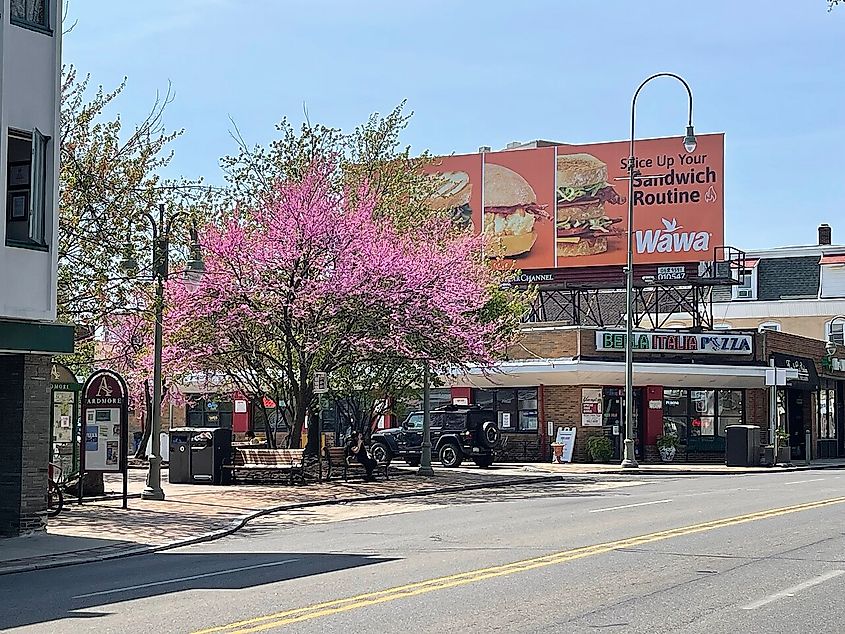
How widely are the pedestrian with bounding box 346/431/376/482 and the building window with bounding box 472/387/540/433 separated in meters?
13.5

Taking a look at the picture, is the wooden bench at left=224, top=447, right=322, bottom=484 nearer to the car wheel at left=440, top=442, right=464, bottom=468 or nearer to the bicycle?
the bicycle

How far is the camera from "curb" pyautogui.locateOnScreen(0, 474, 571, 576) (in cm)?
1566

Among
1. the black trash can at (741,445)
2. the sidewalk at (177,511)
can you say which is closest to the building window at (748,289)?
the black trash can at (741,445)

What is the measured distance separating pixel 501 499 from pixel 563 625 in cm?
1621

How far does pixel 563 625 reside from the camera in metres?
10.0

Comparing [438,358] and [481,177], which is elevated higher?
[481,177]

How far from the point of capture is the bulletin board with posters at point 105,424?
23.2 meters

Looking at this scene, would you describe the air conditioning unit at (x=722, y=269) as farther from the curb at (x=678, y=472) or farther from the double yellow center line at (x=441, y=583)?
the double yellow center line at (x=441, y=583)

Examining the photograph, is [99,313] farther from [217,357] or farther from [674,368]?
[674,368]

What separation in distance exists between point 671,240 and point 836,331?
674 inches

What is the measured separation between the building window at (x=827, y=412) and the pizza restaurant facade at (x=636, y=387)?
563 cm

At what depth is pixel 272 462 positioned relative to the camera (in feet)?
98.3

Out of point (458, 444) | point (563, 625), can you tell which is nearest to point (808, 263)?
point (458, 444)

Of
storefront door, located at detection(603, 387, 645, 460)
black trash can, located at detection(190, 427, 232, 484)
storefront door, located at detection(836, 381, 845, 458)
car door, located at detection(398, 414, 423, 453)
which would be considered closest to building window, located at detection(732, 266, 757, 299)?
storefront door, located at detection(836, 381, 845, 458)
